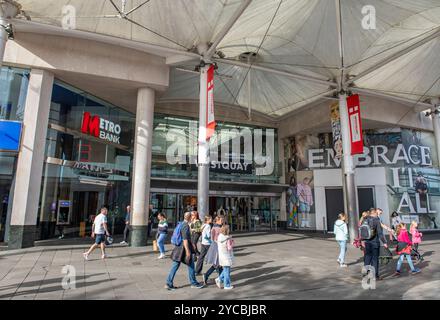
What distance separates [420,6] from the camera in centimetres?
1341

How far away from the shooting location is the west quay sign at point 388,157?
22.0 meters

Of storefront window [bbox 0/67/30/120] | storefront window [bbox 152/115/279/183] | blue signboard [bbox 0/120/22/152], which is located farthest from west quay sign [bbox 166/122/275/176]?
blue signboard [bbox 0/120/22/152]

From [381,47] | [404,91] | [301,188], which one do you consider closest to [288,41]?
[381,47]

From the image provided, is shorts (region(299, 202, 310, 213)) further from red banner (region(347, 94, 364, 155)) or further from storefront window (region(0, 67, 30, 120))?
storefront window (region(0, 67, 30, 120))

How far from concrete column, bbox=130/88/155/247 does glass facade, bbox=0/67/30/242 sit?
4.87 metres

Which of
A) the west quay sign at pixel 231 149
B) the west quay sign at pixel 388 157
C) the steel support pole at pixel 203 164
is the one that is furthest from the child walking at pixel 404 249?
the west quay sign at pixel 231 149

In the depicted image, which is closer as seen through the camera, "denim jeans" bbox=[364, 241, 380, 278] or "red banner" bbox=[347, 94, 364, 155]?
"denim jeans" bbox=[364, 241, 380, 278]

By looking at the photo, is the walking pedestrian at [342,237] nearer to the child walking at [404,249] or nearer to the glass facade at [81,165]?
the child walking at [404,249]

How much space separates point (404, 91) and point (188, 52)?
14836 millimetres

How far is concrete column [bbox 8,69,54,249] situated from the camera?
11836 millimetres

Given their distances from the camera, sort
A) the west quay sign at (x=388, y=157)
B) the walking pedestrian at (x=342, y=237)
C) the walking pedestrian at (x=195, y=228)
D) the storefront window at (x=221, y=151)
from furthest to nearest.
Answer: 1. the west quay sign at (x=388, y=157)
2. the storefront window at (x=221, y=151)
3. the walking pedestrian at (x=342, y=237)
4. the walking pedestrian at (x=195, y=228)

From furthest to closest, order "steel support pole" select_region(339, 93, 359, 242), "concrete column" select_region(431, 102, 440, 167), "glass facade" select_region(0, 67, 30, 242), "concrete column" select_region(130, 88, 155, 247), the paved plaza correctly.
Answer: "concrete column" select_region(431, 102, 440, 167)
"steel support pole" select_region(339, 93, 359, 242)
"concrete column" select_region(130, 88, 155, 247)
"glass facade" select_region(0, 67, 30, 242)
the paved plaza

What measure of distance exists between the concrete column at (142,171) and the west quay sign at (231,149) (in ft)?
21.6

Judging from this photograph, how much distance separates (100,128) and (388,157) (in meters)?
19.7
